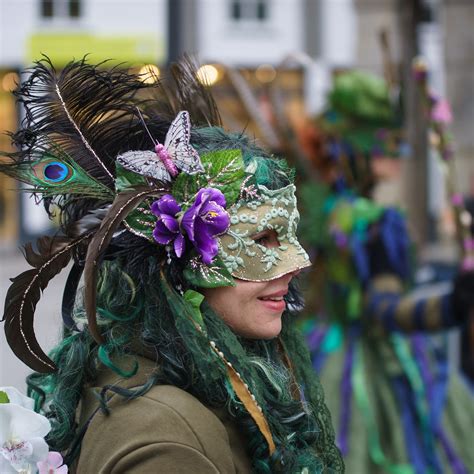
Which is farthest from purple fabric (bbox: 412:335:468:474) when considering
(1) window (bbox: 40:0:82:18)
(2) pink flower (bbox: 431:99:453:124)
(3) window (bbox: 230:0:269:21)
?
(1) window (bbox: 40:0:82:18)

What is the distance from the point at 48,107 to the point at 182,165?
0.90 ft

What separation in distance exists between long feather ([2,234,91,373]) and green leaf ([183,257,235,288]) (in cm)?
24

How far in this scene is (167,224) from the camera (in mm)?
1706

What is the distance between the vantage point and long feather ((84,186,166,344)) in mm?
1597

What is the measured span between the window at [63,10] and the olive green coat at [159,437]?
14.8 m

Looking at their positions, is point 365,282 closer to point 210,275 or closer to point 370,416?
point 370,416

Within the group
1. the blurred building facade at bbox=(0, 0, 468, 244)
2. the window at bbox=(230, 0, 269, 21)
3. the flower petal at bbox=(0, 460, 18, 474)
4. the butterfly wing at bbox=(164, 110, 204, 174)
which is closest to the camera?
the flower petal at bbox=(0, 460, 18, 474)

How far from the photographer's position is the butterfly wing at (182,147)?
173 centimetres

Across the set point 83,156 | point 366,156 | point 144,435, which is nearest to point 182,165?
point 83,156

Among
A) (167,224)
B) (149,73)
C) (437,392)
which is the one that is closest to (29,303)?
(167,224)

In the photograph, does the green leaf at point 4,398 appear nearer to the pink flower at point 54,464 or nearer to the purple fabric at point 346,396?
the pink flower at point 54,464

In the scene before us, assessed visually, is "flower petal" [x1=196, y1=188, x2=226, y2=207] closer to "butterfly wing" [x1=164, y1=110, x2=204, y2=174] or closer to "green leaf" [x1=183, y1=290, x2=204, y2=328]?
"butterfly wing" [x1=164, y1=110, x2=204, y2=174]

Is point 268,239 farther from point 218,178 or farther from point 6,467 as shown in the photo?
point 6,467

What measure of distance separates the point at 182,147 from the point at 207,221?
0.48ft
